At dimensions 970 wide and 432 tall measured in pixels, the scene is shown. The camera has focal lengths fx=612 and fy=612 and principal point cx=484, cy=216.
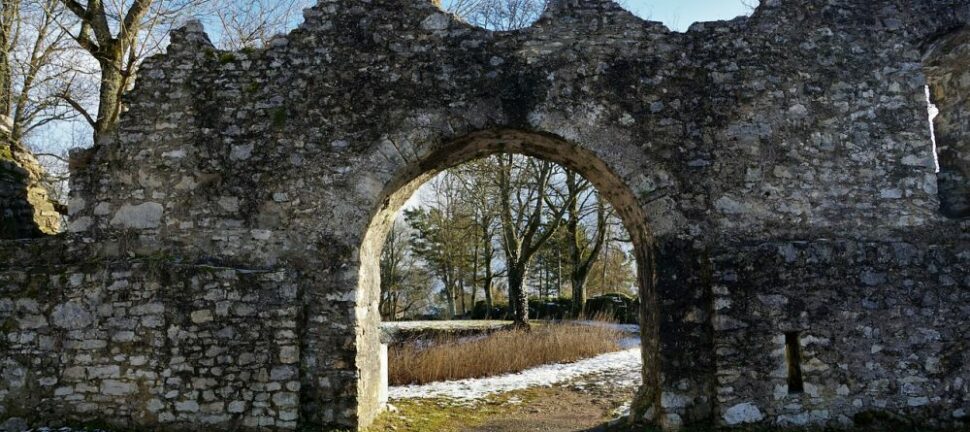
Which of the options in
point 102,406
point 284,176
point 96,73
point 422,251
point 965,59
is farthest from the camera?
point 422,251

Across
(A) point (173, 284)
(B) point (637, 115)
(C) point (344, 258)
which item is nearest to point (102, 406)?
(A) point (173, 284)

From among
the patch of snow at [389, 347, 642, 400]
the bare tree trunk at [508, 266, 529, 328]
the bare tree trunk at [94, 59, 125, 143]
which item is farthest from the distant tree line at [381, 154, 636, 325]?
the bare tree trunk at [94, 59, 125, 143]

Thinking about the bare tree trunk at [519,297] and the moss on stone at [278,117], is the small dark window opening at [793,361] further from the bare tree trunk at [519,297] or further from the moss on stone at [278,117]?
the bare tree trunk at [519,297]

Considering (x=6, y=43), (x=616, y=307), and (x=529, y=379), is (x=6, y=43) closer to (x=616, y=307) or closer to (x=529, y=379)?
(x=529, y=379)

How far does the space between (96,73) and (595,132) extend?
9631 millimetres

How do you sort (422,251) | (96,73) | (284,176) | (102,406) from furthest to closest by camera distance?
(422,251)
(96,73)
(284,176)
(102,406)

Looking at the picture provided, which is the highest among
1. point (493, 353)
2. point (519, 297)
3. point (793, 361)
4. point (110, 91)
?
point (110, 91)

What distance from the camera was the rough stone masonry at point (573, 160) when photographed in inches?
213

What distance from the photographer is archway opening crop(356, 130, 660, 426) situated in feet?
19.3

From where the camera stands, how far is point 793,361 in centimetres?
552

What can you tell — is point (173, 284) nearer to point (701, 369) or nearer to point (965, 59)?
point (701, 369)

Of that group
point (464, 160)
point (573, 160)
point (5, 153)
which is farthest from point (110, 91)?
point (573, 160)

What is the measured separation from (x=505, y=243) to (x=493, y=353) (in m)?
6.76

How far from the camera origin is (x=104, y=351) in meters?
5.54
